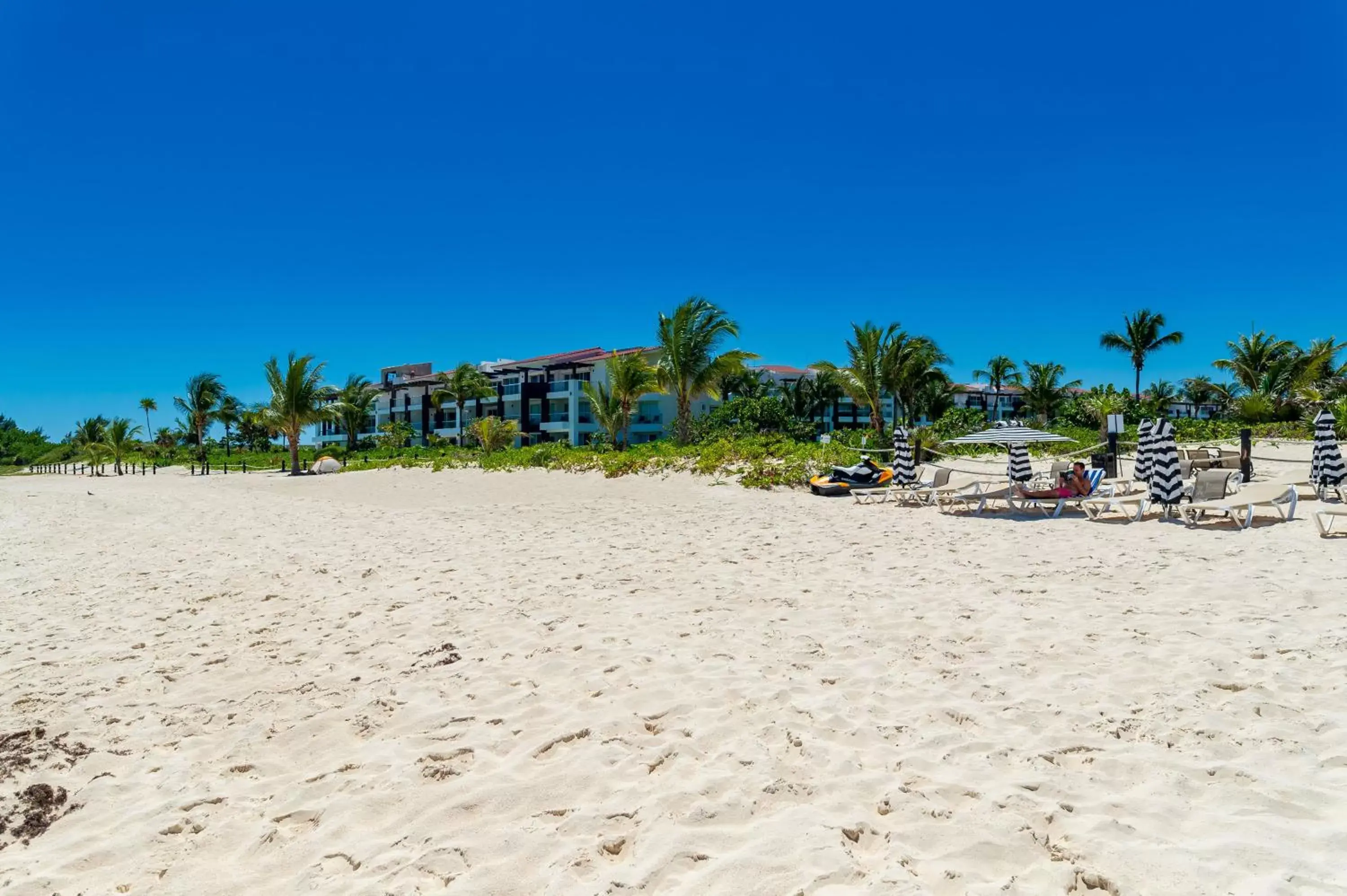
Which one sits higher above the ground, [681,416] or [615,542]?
[681,416]

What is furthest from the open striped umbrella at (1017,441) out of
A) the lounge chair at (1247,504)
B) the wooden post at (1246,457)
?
the wooden post at (1246,457)

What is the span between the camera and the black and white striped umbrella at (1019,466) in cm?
1267

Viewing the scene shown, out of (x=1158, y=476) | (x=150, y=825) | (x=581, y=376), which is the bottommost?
(x=150, y=825)

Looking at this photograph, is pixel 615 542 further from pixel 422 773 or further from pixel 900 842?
pixel 900 842

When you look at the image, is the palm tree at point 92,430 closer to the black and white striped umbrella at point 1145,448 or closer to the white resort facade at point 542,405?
the white resort facade at point 542,405

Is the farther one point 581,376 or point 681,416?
point 581,376

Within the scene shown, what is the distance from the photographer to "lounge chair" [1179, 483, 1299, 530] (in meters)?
9.71

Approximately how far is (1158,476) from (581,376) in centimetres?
4646

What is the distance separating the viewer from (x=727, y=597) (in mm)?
6449

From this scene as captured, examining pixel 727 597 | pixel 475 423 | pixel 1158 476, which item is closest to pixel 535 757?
pixel 727 597

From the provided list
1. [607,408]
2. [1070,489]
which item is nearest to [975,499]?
[1070,489]

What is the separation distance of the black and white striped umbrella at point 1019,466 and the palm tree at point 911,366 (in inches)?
662

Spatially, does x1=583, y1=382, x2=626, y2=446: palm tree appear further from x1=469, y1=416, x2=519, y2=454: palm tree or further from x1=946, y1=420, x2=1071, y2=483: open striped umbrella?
x1=946, y1=420, x2=1071, y2=483: open striped umbrella

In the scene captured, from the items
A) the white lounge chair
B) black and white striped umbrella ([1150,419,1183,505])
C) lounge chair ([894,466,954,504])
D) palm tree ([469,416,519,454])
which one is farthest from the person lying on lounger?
palm tree ([469,416,519,454])
